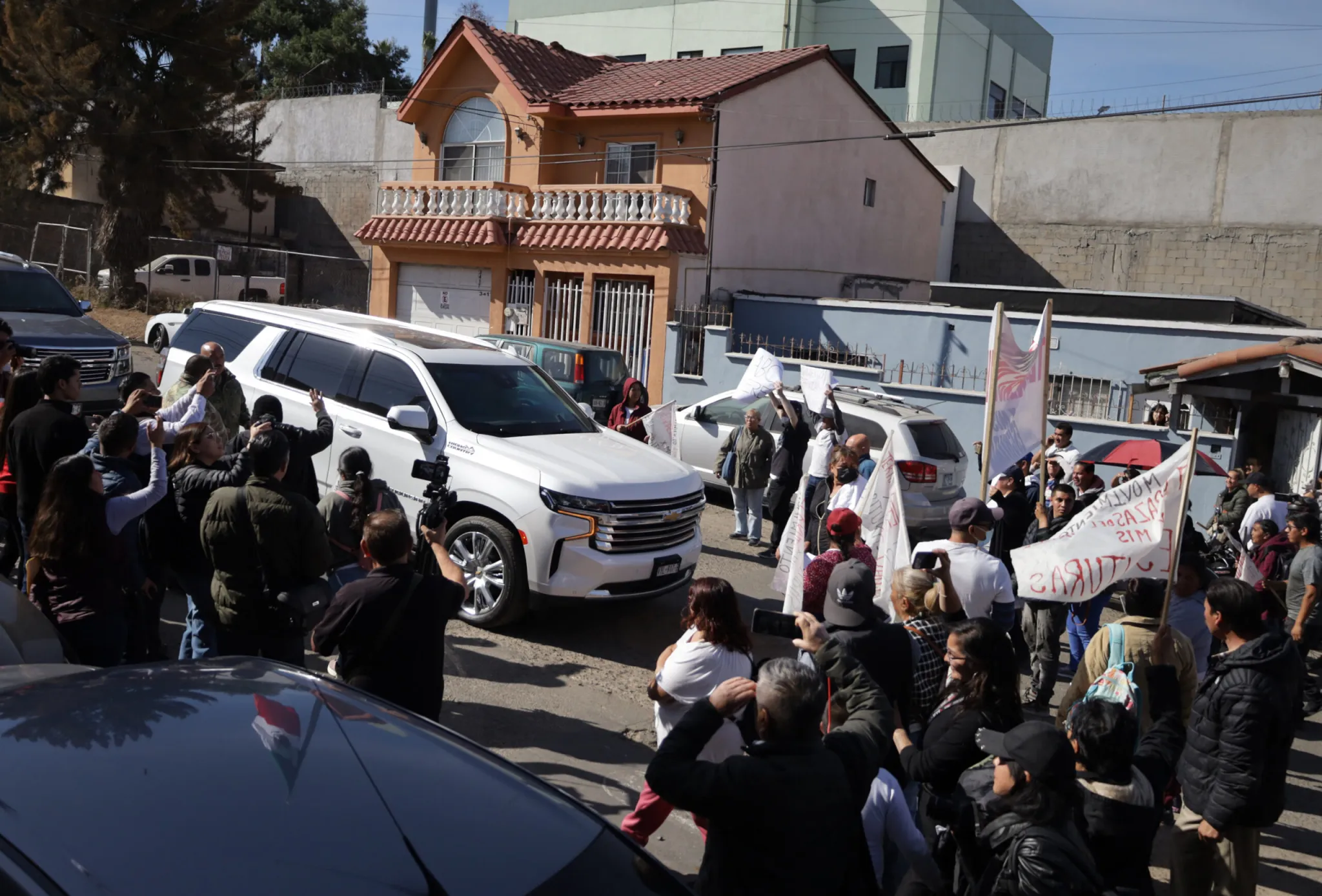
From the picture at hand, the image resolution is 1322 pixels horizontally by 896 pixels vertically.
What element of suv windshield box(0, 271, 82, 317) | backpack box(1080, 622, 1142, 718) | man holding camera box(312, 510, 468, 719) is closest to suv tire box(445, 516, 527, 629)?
man holding camera box(312, 510, 468, 719)

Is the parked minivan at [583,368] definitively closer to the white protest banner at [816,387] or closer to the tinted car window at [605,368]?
the tinted car window at [605,368]

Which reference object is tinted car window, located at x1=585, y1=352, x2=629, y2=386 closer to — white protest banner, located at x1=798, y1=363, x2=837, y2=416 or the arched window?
white protest banner, located at x1=798, y1=363, x2=837, y2=416

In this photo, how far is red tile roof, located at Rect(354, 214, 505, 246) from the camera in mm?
22594

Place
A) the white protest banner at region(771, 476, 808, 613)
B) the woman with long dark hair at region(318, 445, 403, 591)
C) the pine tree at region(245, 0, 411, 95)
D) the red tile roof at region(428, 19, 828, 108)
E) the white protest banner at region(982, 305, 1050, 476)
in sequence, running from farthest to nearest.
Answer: the pine tree at region(245, 0, 411, 95) → the red tile roof at region(428, 19, 828, 108) → the white protest banner at region(982, 305, 1050, 476) → the woman with long dark hair at region(318, 445, 403, 591) → the white protest banner at region(771, 476, 808, 613)

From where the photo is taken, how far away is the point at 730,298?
21953 mm

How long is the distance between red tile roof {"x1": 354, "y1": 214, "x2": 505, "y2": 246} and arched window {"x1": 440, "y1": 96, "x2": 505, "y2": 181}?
6.07 feet

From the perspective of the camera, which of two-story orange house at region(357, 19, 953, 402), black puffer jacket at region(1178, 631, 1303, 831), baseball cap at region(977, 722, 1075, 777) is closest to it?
baseball cap at region(977, 722, 1075, 777)

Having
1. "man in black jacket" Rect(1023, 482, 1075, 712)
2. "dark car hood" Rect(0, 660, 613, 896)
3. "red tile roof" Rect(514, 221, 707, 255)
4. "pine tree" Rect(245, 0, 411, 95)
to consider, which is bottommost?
"man in black jacket" Rect(1023, 482, 1075, 712)

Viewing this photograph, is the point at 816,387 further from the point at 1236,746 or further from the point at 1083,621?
the point at 1236,746

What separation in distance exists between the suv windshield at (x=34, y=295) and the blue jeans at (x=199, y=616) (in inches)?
394

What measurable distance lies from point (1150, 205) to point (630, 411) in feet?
63.3

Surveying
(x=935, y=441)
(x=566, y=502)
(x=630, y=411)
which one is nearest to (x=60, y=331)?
(x=630, y=411)

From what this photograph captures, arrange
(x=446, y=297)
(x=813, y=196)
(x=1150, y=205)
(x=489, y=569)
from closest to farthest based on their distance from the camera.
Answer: (x=489, y=569), (x=446, y=297), (x=813, y=196), (x=1150, y=205)

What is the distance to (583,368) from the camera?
51.8ft
